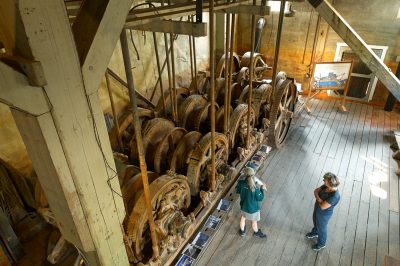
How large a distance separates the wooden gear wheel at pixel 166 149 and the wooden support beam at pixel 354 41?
3.20 meters

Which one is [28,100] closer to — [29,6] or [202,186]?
[29,6]

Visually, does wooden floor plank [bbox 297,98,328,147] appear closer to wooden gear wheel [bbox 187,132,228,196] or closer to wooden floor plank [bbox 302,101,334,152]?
wooden floor plank [bbox 302,101,334,152]

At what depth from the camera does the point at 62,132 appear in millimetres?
1620

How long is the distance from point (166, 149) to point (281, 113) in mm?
2810

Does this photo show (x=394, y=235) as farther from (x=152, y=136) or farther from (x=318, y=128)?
(x=152, y=136)

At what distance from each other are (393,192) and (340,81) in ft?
12.4

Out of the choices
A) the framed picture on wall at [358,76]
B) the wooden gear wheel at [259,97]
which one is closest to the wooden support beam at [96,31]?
the wooden gear wheel at [259,97]

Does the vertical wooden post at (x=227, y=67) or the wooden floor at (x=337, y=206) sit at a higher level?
the vertical wooden post at (x=227, y=67)

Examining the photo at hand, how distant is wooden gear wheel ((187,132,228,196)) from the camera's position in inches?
148

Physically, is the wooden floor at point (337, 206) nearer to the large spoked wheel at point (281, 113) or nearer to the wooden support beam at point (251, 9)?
the large spoked wheel at point (281, 113)

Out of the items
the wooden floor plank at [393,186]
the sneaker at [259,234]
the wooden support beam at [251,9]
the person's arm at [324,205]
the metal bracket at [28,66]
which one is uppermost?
the wooden support beam at [251,9]

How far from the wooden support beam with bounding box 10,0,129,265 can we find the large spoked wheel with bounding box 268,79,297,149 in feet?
12.6

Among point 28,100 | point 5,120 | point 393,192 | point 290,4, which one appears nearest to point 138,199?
point 28,100

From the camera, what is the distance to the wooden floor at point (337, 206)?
3.78m
